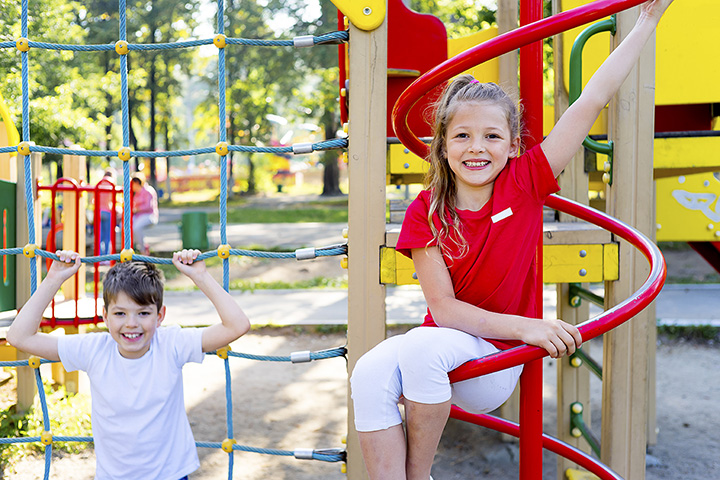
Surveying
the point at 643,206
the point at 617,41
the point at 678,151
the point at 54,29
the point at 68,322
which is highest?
the point at 54,29

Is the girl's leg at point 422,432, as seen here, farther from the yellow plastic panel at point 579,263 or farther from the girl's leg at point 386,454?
the yellow plastic panel at point 579,263

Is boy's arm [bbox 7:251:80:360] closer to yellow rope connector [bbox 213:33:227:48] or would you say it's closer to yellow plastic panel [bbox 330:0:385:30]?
yellow rope connector [bbox 213:33:227:48]

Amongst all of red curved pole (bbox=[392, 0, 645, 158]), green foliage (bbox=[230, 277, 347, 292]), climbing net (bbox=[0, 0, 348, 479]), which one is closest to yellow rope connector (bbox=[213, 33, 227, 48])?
climbing net (bbox=[0, 0, 348, 479])

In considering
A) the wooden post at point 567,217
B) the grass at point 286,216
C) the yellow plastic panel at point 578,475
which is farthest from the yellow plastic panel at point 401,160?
the grass at point 286,216

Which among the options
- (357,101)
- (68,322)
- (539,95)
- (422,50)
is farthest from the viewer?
(422,50)

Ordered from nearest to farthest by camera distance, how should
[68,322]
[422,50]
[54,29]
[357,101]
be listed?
[357,101] → [68,322] → [422,50] → [54,29]

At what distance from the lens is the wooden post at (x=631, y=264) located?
6.77 ft

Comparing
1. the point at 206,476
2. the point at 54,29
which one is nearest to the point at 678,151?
the point at 206,476

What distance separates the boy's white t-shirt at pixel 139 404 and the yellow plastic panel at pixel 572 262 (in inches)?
41.7

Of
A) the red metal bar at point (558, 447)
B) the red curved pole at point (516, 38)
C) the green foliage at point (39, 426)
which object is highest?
the red curved pole at point (516, 38)

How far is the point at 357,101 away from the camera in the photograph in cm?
197

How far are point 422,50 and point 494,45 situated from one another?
6.92 feet

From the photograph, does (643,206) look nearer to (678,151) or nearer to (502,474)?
(678,151)

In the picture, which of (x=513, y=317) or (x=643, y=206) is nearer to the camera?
(x=513, y=317)
